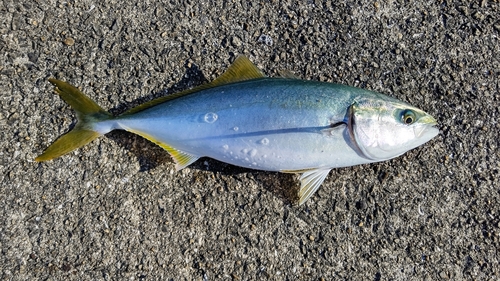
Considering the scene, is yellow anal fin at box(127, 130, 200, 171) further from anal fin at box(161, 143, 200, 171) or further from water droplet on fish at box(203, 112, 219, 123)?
water droplet on fish at box(203, 112, 219, 123)

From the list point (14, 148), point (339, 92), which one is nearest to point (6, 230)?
point (14, 148)

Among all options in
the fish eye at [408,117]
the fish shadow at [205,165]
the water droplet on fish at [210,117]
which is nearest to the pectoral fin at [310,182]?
the fish shadow at [205,165]

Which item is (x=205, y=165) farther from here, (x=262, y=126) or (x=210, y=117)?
(x=262, y=126)

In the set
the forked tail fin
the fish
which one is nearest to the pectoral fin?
the fish

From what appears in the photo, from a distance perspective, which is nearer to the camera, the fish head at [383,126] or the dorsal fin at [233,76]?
the fish head at [383,126]

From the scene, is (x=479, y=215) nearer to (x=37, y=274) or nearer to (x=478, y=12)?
(x=478, y=12)

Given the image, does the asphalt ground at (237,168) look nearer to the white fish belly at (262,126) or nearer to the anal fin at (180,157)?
the anal fin at (180,157)

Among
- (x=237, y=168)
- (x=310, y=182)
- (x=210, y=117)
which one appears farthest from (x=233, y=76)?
(x=310, y=182)
